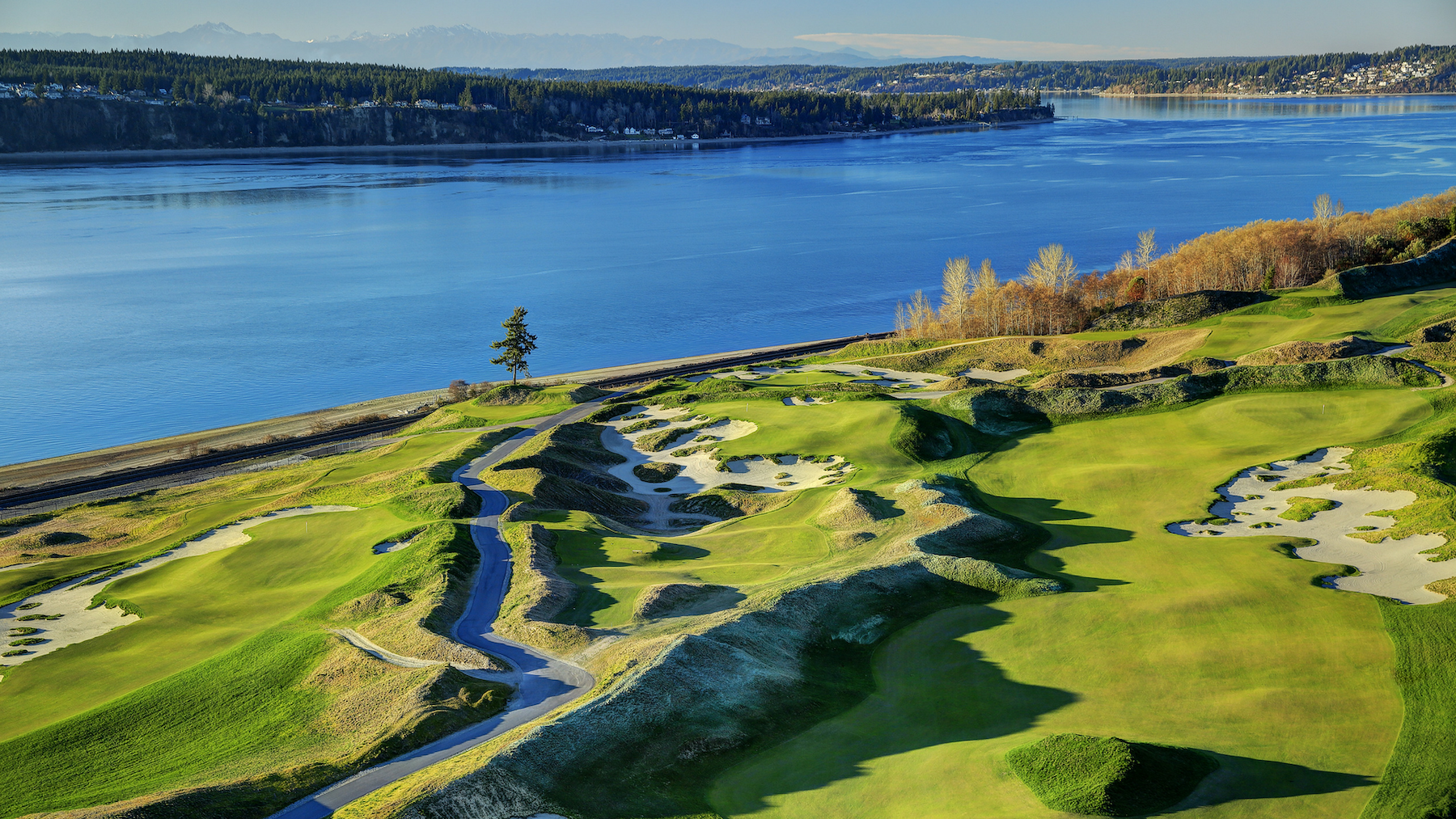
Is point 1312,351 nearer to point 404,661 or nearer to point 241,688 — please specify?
point 404,661

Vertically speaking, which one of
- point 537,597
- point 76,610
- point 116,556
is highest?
point 537,597

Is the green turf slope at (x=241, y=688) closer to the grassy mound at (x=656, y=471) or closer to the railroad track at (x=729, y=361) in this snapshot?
the grassy mound at (x=656, y=471)

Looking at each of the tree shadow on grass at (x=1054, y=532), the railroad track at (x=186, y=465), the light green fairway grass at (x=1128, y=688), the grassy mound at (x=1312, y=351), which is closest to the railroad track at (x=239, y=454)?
the railroad track at (x=186, y=465)

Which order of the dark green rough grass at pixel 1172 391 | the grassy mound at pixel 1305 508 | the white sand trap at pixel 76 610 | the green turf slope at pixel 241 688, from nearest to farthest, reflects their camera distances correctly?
the green turf slope at pixel 241 688
the white sand trap at pixel 76 610
the grassy mound at pixel 1305 508
the dark green rough grass at pixel 1172 391

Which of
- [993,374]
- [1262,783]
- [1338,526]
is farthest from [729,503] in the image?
[993,374]

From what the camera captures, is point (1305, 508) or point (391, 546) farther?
point (391, 546)

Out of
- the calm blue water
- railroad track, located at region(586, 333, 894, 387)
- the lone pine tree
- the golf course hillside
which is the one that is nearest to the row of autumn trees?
railroad track, located at region(586, 333, 894, 387)
